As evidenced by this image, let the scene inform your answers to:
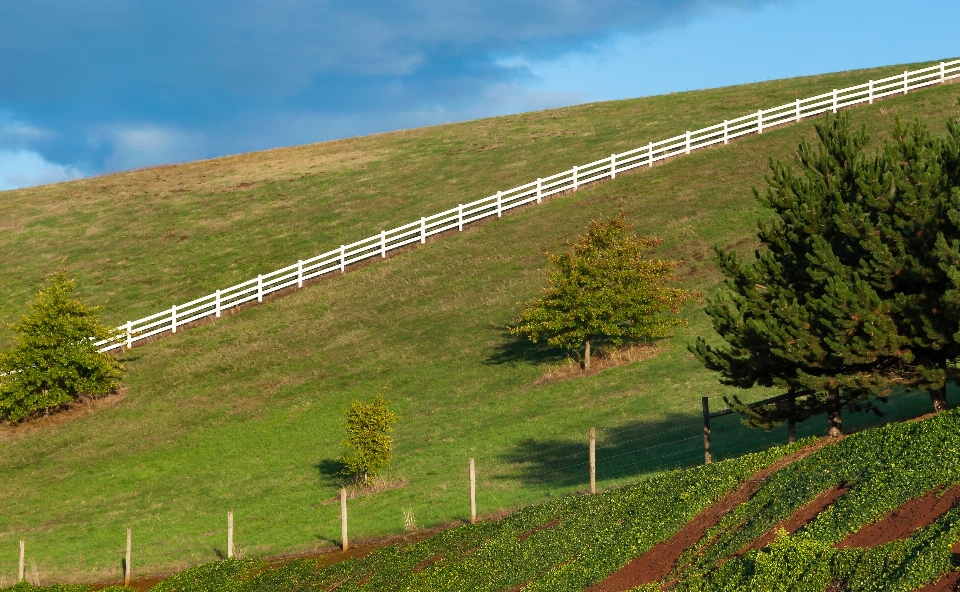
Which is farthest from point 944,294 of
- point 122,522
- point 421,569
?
point 122,522

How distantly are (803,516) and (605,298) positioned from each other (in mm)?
21380

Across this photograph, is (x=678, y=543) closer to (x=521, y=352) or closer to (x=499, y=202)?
(x=521, y=352)

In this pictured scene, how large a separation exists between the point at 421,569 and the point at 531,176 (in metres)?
45.8

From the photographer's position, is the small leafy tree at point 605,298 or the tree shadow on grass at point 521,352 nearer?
the small leafy tree at point 605,298

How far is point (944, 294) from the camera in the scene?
1698 cm

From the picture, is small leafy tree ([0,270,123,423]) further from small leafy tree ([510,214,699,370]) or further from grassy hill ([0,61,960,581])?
small leafy tree ([510,214,699,370])

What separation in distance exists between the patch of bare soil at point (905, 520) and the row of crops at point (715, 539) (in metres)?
0.14

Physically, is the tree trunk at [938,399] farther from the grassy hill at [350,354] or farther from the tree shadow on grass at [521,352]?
the tree shadow on grass at [521,352]

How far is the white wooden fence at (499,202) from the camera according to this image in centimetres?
4816

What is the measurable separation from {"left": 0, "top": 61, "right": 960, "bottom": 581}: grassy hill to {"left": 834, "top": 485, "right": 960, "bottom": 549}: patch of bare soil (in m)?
10.1

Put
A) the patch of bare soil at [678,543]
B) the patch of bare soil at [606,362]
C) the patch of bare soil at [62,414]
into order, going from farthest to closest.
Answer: the patch of bare soil at [62,414] → the patch of bare soil at [606,362] → the patch of bare soil at [678,543]

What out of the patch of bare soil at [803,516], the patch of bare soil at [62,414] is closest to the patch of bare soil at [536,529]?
the patch of bare soil at [803,516]

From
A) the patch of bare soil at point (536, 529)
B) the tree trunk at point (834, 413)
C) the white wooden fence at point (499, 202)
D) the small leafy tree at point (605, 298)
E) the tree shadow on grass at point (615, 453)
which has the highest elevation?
the white wooden fence at point (499, 202)

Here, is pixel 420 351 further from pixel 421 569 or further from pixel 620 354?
pixel 421 569
